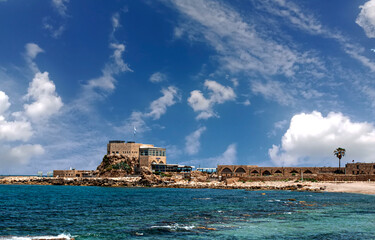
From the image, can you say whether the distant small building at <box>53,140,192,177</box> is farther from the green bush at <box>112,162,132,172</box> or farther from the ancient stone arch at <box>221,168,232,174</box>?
the ancient stone arch at <box>221,168,232,174</box>

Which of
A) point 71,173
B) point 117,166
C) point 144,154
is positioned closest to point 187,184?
point 117,166

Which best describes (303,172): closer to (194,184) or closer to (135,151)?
(194,184)

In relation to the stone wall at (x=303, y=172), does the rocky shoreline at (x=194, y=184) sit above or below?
below

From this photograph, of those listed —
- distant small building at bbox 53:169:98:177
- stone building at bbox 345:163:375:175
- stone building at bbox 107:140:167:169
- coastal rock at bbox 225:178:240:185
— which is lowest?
distant small building at bbox 53:169:98:177

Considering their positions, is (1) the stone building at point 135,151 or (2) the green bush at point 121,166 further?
(1) the stone building at point 135,151

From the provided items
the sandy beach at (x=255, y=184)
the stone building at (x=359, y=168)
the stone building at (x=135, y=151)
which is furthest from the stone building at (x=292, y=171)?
the stone building at (x=135, y=151)

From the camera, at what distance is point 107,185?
431 feet

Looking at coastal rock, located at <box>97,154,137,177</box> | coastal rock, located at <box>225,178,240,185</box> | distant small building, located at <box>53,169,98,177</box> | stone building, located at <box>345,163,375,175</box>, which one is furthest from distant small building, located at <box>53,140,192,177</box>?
stone building, located at <box>345,163,375,175</box>

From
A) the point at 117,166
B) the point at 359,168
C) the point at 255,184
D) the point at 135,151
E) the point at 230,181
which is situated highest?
the point at 135,151

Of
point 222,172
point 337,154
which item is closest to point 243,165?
point 222,172

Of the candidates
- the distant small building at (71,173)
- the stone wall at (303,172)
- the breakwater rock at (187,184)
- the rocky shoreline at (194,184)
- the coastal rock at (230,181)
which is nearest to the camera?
the breakwater rock at (187,184)

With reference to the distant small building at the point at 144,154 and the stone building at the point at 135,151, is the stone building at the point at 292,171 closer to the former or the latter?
the distant small building at the point at 144,154

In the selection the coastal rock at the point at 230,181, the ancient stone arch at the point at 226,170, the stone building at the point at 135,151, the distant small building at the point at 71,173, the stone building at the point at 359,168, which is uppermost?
the stone building at the point at 135,151

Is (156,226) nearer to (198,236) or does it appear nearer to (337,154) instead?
(198,236)
